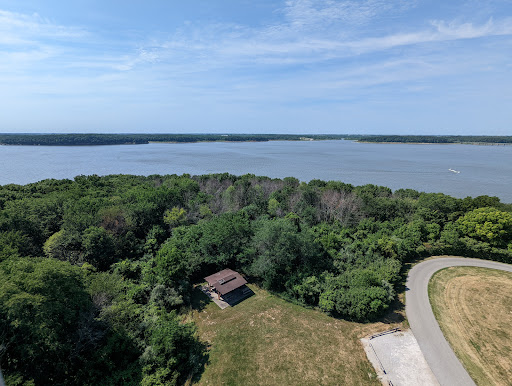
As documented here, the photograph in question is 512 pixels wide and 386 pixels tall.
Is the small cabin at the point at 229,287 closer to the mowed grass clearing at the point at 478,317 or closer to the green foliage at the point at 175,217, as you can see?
the green foliage at the point at 175,217

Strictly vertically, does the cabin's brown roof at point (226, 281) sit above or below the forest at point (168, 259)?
below

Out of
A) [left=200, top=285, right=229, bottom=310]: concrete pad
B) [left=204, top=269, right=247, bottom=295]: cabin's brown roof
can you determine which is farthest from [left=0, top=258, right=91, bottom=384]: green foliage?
[left=204, top=269, right=247, bottom=295]: cabin's brown roof

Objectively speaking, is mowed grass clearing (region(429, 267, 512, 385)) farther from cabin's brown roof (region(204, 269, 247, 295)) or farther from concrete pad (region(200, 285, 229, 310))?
concrete pad (region(200, 285, 229, 310))

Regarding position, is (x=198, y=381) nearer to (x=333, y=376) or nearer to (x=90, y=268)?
(x=333, y=376)

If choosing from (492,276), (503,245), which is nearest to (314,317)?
(492,276)

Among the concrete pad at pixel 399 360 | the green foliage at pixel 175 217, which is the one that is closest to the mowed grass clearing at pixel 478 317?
the concrete pad at pixel 399 360
